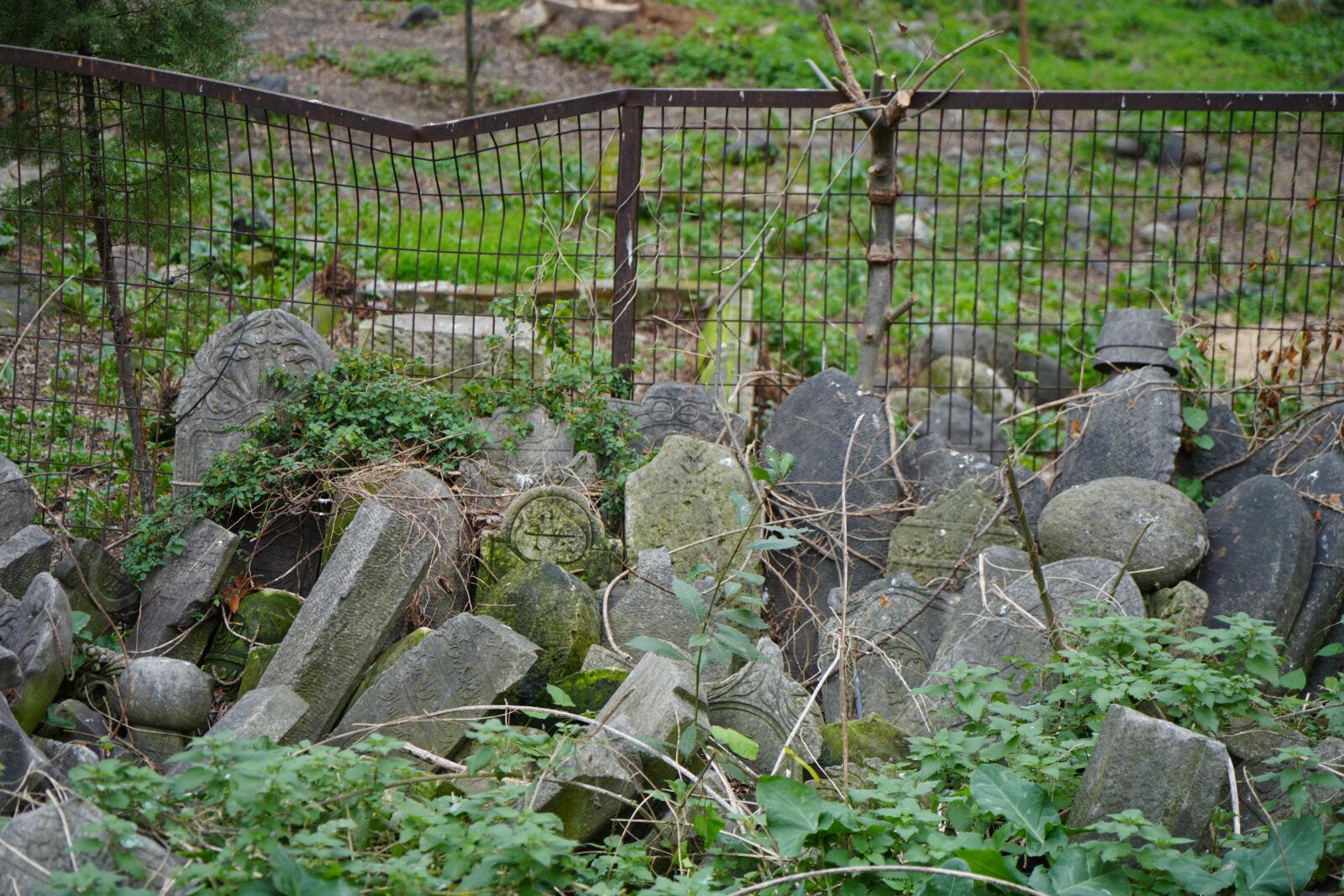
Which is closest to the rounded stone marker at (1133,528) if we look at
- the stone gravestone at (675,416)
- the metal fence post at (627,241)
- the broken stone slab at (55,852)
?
the stone gravestone at (675,416)

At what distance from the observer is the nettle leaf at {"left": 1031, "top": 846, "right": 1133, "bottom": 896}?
2.78 m

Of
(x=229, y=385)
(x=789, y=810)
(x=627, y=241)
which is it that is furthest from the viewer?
(x=627, y=241)

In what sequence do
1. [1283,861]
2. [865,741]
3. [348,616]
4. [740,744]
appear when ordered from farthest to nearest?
[348,616], [865,741], [740,744], [1283,861]

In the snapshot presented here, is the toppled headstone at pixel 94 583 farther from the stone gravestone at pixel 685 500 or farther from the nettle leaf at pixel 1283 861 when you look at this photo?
the nettle leaf at pixel 1283 861

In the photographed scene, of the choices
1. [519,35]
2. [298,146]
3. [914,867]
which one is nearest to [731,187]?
[298,146]

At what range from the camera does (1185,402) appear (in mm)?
5309

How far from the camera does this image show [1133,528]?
4598 millimetres

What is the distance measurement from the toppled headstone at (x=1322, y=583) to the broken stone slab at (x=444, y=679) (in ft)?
9.30

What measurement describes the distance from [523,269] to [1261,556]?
3.92 m

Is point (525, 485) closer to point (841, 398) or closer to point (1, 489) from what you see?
point (841, 398)

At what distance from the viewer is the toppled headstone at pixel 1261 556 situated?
4469 millimetres

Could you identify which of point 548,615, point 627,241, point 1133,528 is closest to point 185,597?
point 548,615

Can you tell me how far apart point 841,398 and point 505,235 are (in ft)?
14.9

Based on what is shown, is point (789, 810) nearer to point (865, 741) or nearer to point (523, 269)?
point (865, 741)
